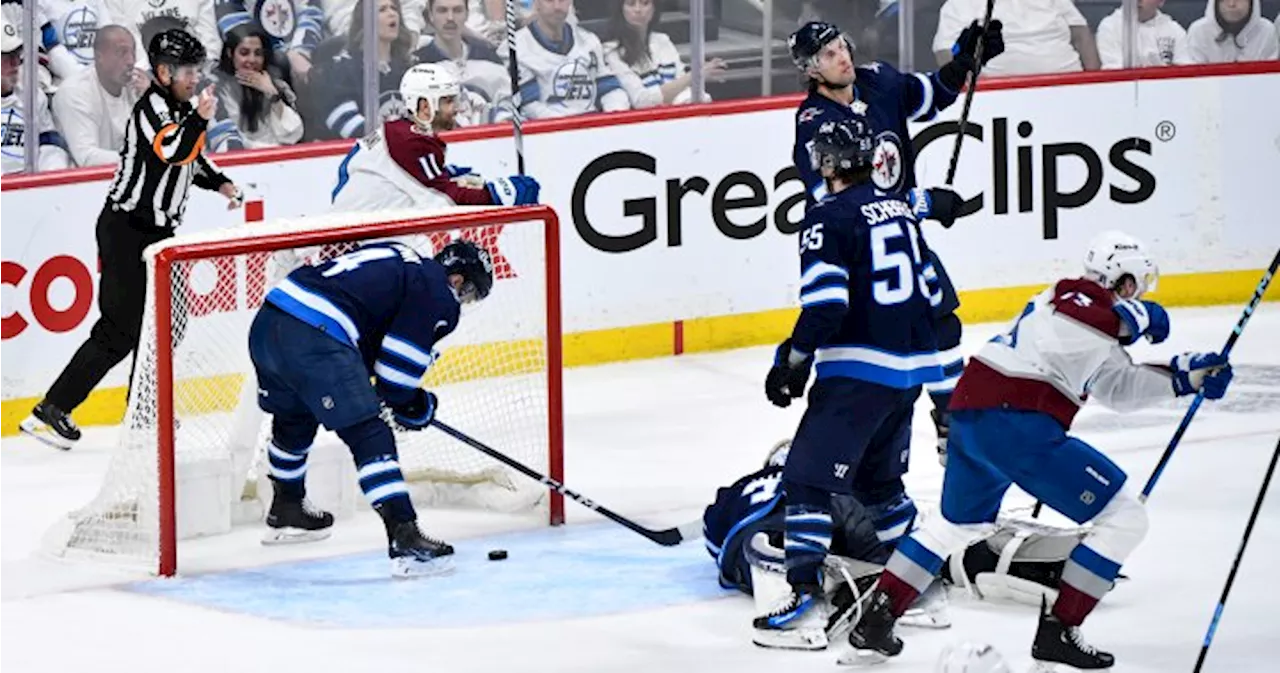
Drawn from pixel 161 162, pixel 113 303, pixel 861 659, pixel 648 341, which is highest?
pixel 161 162

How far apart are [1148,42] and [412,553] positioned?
4.41 m

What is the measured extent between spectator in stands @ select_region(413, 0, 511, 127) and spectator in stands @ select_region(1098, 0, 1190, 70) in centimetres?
229

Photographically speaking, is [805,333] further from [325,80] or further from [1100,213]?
[1100,213]

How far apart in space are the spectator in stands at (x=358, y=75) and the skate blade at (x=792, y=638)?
3.29m

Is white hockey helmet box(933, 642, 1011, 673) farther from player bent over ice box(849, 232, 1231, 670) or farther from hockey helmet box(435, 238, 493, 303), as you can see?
hockey helmet box(435, 238, 493, 303)

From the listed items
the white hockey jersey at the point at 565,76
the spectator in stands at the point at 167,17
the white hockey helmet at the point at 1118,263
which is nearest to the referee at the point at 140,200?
the spectator in stands at the point at 167,17

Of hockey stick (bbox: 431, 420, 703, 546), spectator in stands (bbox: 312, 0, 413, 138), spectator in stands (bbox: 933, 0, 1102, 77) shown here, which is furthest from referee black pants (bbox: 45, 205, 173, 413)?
spectator in stands (bbox: 933, 0, 1102, 77)

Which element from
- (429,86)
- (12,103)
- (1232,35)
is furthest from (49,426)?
(1232,35)

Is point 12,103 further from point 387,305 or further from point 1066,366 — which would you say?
point 1066,366

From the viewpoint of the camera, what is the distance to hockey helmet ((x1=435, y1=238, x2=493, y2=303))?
7090mm

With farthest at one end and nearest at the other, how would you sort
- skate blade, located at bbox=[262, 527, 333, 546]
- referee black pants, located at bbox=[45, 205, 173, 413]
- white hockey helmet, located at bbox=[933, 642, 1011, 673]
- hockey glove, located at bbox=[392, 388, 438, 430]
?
referee black pants, located at bbox=[45, 205, 173, 413], skate blade, located at bbox=[262, 527, 333, 546], hockey glove, located at bbox=[392, 388, 438, 430], white hockey helmet, located at bbox=[933, 642, 1011, 673]

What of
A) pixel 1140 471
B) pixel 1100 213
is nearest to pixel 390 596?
pixel 1140 471

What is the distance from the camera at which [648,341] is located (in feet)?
32.5

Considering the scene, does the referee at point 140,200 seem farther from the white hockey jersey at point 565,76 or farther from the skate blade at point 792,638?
the skate blade at point 792,638
